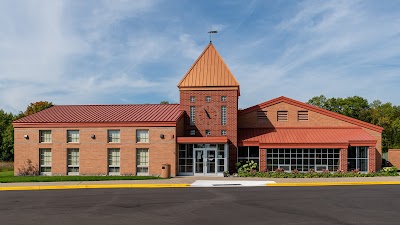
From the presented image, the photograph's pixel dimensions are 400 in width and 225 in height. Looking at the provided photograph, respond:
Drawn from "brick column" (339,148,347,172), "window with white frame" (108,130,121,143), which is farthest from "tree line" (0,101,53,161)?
"brick column" (339,148,347,172)

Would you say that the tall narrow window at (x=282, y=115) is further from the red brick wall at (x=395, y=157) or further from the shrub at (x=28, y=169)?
the shrub at (x=28, y=169)

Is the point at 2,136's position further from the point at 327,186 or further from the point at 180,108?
the point at 327,186

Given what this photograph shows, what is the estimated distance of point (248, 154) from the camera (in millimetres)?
33750

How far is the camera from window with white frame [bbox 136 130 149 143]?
3172cm

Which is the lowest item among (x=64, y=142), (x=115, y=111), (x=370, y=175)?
(x=370, y=175)

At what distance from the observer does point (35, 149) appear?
3222 cm

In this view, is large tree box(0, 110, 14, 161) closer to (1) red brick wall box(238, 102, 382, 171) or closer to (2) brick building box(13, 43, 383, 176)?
(2) brick building box(13, 43, 383, 176)

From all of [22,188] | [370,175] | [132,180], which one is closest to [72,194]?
[22,188]

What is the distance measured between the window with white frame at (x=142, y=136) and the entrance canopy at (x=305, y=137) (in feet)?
26.1

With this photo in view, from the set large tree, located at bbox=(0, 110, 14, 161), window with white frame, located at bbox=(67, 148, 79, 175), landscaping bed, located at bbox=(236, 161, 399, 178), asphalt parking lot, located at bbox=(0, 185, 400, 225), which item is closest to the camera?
asphalt parking lot, located at bbox=(0, 185, 400, 225)

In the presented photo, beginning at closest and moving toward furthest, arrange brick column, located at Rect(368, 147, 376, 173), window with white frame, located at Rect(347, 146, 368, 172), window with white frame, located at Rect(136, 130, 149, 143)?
window with white frame, located at Rect(136, 130, 149, 143) < brick column, located at Rect(368, 147, 376, 173) < window with white frame, located at Rect(347, 146, 368, 172)

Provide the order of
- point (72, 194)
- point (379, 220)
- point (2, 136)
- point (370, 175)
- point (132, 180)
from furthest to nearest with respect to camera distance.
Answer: point (2, 136) < point (370, 175) < point (132, 180) < point (72, 194) < point (379, 220)

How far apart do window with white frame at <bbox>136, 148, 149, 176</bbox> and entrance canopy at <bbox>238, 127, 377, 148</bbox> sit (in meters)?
8.04

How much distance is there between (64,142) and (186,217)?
67.9ft
